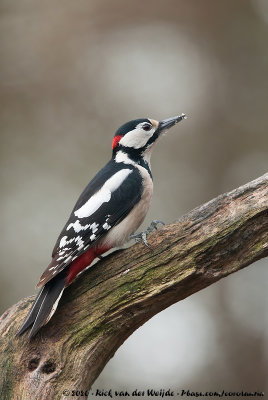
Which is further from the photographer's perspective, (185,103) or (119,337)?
(185,103)

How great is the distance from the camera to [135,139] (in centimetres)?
439

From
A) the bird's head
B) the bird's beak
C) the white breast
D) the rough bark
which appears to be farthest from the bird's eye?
the rough bark

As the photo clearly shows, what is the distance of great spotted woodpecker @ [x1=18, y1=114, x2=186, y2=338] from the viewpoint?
3479mm

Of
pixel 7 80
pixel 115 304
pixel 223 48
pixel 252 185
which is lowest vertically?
pixel 115 304

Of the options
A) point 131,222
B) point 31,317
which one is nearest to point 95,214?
point 131,222

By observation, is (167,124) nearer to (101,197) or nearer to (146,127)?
(146,127)

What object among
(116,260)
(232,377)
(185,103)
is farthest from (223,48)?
(116,260)

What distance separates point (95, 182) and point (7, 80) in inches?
192

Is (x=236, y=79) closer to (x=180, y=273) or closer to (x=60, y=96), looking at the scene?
(x=60, y=96)

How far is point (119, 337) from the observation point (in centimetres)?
347

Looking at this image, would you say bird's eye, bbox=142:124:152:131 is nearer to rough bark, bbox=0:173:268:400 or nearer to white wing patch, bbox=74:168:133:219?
white wing patch, bbox=74:168:133:219

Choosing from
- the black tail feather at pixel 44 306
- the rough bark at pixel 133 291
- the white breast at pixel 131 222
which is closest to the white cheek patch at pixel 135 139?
the white breast at pixel 131 222

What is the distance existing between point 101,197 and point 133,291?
0.73 meters

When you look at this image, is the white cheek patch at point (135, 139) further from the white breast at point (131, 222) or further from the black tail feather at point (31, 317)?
the black tail feather at point (31, 317)
